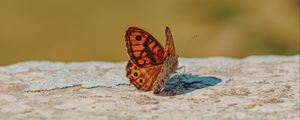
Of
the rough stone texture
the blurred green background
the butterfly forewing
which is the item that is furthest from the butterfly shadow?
the blurred green background

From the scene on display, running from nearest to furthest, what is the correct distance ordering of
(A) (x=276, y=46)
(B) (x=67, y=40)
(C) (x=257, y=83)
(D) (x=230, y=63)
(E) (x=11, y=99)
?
(E) (x=11, y=99)
(C) (x=257, y=83)
(D) (x=230, y=63)
(A) (x=276, y=46)
(B) (x=67, y=40)

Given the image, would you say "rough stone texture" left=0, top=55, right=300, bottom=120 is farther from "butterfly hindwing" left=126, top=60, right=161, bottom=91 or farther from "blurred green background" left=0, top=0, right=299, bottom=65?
"blurred green background" left=0, top=0, right=299, bottom=65

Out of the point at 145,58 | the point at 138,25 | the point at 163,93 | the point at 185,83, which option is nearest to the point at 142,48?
the point at 145,58

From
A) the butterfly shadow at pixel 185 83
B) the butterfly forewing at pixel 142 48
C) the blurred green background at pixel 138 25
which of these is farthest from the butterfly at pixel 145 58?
the blurred green background at pixel 138 25

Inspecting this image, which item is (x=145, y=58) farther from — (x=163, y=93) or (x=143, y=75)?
(x=163, y=93)

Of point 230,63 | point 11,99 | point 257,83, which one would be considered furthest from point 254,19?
point 11,99

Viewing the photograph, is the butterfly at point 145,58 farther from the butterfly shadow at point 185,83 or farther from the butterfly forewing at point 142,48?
the butterfly shadow at point 185,83

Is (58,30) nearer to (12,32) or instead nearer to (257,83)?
(12,32)

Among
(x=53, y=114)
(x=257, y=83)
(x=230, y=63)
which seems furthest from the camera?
(x=230, y=63)
